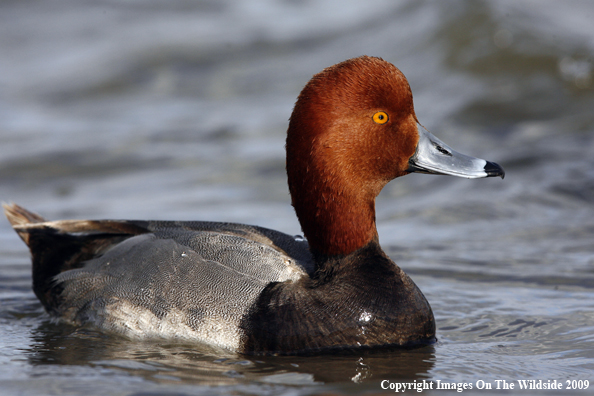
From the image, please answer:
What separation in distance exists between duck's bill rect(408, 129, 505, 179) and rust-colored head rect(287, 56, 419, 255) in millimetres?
59

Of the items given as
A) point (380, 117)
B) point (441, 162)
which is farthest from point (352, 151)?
point (441, 162)

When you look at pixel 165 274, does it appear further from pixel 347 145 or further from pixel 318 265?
pixel 347 145

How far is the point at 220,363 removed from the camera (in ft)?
13.2

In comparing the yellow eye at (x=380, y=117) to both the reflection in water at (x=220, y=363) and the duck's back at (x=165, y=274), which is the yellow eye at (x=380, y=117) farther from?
the reflection in water at (x=220, y=363)

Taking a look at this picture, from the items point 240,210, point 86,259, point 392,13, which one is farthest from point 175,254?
point 392,13

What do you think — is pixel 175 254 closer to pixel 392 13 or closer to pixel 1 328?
pixel 1 328

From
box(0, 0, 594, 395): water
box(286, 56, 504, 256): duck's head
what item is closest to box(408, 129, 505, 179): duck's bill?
box(286, 56, 504, 256): duck's head

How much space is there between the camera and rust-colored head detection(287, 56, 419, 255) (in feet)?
13.9

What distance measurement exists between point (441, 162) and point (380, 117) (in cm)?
46

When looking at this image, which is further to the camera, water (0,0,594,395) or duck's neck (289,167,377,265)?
duck's neck (289,167,377,265)

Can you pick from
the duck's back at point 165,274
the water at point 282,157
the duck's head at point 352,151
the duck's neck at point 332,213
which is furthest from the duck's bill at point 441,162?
the water at point 282,157

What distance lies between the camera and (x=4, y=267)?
19.7 feet

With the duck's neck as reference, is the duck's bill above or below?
above

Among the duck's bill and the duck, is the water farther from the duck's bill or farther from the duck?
the duck's bill
